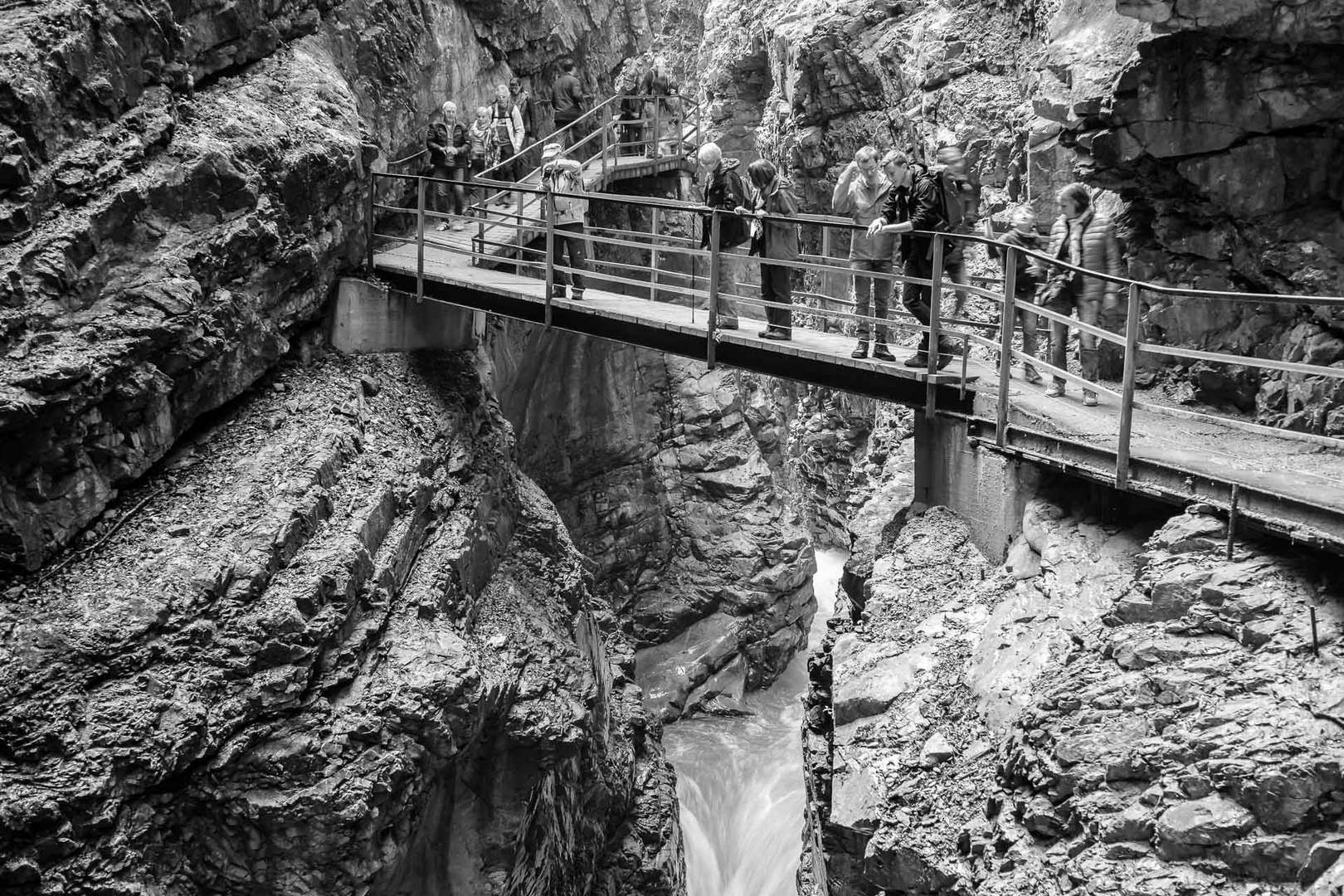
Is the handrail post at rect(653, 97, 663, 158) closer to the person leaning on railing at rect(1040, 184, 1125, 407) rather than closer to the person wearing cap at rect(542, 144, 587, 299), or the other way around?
the person wearing cap at rect(542, 144, 587, 299)

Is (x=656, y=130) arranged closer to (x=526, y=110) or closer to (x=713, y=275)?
(x=526, y=110)

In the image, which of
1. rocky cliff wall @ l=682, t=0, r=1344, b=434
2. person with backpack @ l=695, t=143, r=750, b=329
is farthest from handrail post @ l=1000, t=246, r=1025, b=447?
person with backpack @ l=695, t=143, r=750, b=329

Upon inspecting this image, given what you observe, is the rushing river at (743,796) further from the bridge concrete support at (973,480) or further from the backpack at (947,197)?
the backpack at (947,197)

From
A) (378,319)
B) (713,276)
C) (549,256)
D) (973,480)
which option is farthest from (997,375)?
(378,319)

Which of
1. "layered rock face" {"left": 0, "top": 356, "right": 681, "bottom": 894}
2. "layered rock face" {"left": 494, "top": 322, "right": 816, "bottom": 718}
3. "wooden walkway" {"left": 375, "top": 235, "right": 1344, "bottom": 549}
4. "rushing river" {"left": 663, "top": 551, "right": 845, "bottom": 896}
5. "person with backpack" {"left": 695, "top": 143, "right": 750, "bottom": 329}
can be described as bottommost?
"rushing river" {"left": 663, "top": 551, "right": 845, "bottom": 896}

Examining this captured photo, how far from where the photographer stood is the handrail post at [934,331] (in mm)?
8656

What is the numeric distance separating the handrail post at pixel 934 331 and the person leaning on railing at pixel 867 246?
1.28 feet

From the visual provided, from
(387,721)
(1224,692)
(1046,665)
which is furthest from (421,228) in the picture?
(1224,692)

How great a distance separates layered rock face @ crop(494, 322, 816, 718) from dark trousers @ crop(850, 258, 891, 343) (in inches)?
386

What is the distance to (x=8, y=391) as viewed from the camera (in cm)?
812

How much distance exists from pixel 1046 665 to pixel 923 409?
111 inches

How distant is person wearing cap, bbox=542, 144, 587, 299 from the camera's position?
1198cm

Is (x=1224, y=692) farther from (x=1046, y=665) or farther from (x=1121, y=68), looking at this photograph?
(x=1121, y=68)

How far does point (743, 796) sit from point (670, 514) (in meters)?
5.68
